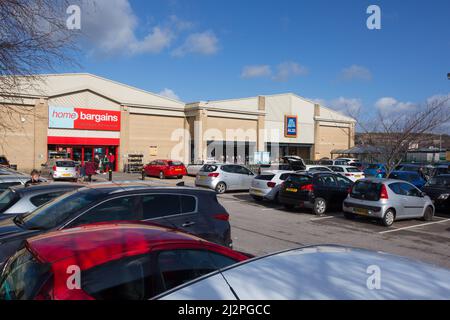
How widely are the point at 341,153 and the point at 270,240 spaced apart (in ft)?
137

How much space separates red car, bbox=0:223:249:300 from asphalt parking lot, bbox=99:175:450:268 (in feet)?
12.8

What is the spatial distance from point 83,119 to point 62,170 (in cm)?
950

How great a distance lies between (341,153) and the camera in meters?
48.7

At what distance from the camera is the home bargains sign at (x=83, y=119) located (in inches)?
1219

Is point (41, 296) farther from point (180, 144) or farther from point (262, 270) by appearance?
point (180, 144)

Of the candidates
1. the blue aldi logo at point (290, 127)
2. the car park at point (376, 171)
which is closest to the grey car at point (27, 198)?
the car park at point (376, 171)

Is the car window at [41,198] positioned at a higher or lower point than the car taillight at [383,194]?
higher

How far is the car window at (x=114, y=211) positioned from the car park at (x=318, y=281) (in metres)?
3.36

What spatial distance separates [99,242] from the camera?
2.90 metres

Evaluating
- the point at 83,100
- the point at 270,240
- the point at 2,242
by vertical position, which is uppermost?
the point at 83,100

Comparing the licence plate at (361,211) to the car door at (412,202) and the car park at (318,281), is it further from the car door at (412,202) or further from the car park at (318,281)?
the car park at (318,281)

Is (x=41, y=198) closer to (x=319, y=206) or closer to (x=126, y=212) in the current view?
(x=126, y=212)

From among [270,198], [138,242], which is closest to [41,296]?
[138,242]

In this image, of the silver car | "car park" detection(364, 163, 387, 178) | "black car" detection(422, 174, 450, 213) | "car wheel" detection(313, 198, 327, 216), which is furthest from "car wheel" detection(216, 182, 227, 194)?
"car park" detection(364, 163, 387, 178)
